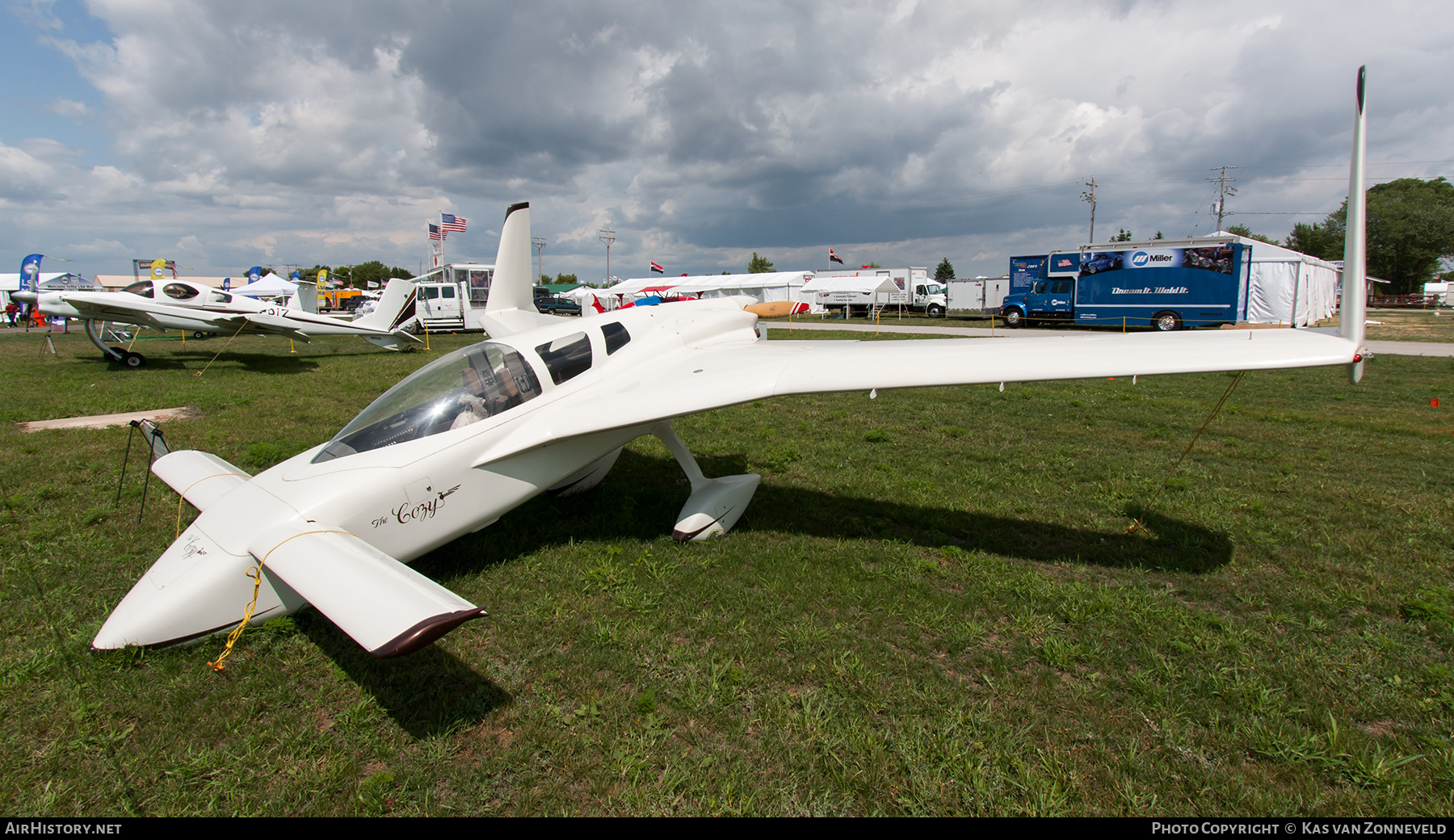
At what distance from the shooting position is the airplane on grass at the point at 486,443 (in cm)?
316

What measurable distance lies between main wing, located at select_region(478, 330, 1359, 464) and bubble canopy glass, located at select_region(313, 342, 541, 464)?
0.32 metres

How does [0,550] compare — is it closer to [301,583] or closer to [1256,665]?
[301,583]

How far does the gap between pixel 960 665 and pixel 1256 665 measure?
1652mm

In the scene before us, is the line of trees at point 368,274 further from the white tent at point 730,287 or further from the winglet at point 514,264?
the winglet at point 514,264

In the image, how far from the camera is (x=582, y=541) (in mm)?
5172

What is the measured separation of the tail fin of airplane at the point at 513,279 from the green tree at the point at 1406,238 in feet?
303

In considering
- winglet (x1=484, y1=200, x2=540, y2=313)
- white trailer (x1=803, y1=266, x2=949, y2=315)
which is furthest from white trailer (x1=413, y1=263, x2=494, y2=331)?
winglet (x1=484, y1=200, x2=540, y2=313)

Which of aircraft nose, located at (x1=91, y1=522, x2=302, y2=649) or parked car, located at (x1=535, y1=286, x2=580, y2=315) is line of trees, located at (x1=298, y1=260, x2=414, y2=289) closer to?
parked car, located at (x1=535, y1=286, x2=580, y2=315)

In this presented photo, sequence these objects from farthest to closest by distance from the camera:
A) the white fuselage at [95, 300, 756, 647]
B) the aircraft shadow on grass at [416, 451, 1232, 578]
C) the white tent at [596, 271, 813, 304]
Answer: the white tent at [596, 271, 813, 304]
the aircraft shadow on grass at [416, 451, 1232, 578]
the white fuselage at [95, 300, 756, 647]

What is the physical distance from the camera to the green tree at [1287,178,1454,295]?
6588 cm

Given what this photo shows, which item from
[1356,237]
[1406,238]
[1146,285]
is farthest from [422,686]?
[1406,238]

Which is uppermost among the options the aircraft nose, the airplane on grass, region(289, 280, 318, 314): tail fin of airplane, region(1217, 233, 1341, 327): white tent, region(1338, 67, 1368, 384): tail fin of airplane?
region(289, 280, 318, 314): tail fin of airplane
